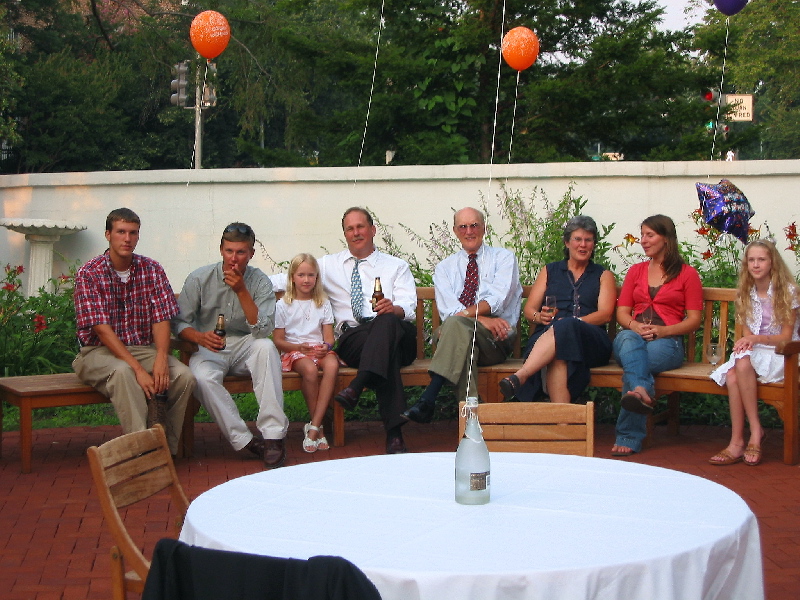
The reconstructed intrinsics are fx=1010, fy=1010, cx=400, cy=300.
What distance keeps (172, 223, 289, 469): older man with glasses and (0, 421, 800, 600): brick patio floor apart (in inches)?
→ 9.4

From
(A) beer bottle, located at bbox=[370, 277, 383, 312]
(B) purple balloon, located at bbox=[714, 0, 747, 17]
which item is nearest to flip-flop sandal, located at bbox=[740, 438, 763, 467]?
(A) beer bottle, located at bbox=[370, 277, 383, 312]

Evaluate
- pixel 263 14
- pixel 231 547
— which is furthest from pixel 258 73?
pixel 231 547

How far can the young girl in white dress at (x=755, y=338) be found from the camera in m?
6.00

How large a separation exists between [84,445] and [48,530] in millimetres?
1961

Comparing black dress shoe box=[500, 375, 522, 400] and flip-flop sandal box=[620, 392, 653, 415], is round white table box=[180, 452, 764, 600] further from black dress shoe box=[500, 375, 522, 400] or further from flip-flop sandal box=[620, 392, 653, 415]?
black dress shoe box=[500, 375, 522, 400]

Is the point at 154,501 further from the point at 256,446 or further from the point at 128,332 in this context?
the point at 128,332

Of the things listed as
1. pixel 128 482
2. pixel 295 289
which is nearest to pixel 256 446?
pixel 295 289

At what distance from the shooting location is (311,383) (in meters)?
6.49

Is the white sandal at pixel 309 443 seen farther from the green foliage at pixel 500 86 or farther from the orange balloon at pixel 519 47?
the green foliage at pixel 500 86

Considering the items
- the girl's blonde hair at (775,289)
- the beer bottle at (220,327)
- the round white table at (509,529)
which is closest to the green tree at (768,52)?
the girl's blonde hair at (775,289)

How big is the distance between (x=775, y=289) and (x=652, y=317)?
2.50ft

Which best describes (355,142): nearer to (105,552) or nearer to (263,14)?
(263,14)

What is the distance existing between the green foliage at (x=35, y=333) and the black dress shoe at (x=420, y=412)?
3.30m

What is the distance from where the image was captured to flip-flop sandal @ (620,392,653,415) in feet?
19.4
